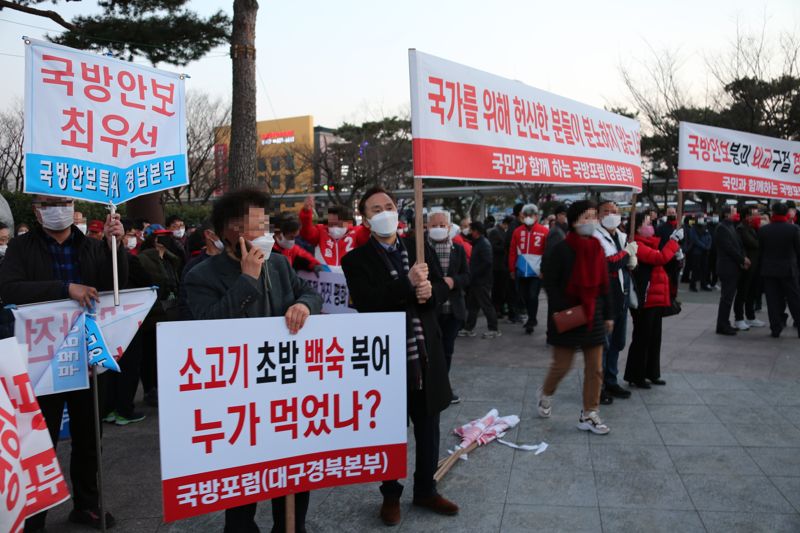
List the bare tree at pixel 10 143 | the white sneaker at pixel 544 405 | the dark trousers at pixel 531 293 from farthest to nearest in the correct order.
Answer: the bare tree at pixel 10 143 → the dark trousers at pixel 531 293 → the white sneaker at pixel 544 405

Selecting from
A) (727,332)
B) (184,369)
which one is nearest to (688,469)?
(184,369)

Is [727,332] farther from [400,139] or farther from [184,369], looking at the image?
[400,139]

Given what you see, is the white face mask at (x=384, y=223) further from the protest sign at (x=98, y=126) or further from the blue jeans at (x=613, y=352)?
the blue jeans at (x=613, y=352)

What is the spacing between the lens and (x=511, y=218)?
11969 millimetres

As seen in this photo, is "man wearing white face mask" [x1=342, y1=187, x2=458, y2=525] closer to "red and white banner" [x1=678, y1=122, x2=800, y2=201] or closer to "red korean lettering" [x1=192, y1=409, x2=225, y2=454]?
"red korean lettering" [x1=192, y1=409, x2=225, y2=454]

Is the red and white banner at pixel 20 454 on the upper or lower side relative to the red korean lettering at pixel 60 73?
lower

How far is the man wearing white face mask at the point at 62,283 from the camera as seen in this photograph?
141 inches

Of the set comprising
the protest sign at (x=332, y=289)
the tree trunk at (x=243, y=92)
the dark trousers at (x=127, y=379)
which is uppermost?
the tree trunk at (x=243, y=92)

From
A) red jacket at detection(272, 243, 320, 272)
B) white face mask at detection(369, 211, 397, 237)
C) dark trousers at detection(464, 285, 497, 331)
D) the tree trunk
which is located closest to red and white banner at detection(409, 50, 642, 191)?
white face mask at detection(369, 211, 397, 237)

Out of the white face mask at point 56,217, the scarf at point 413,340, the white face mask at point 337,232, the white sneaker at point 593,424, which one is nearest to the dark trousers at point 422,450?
the scarf at point 413,340

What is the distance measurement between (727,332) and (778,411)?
3.93m

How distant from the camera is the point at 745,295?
9648 mm

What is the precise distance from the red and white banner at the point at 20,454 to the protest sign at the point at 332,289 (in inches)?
153

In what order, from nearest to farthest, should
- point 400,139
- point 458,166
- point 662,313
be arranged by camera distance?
point 458,166 < point 662,313 < point 400,139
